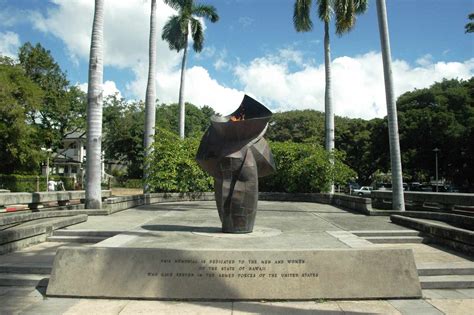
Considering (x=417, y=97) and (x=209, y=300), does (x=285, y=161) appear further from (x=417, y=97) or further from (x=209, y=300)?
(x=417, y=97)

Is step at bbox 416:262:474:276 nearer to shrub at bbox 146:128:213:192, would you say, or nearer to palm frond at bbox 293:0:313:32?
shrub at bbox 146:128:213:192

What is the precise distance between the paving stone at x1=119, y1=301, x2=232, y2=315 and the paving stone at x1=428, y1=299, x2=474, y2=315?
9.31ft

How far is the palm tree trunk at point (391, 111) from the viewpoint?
1559cm

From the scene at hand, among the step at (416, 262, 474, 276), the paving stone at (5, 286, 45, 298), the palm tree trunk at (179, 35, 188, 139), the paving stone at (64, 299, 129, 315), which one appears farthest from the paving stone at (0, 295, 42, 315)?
the palm tree trunk at (179, 35, 188, 139)

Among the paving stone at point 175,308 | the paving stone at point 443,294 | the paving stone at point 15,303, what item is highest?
the paving stone at point 15,303

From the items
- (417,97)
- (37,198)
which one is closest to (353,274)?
(37,198)

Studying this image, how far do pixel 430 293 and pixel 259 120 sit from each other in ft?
15.6

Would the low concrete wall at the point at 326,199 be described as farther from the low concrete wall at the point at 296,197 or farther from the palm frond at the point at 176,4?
the palm frond at the point at 176,4

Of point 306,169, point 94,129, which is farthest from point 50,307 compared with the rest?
point 306,169

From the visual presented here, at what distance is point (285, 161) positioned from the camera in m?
23.9

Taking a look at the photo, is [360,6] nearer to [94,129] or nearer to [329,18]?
[329,18]

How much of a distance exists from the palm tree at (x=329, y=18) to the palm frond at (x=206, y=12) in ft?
29.7

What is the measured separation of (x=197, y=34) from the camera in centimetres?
3192

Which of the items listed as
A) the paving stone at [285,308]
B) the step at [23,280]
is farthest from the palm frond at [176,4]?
the paving stone at [285,308]
